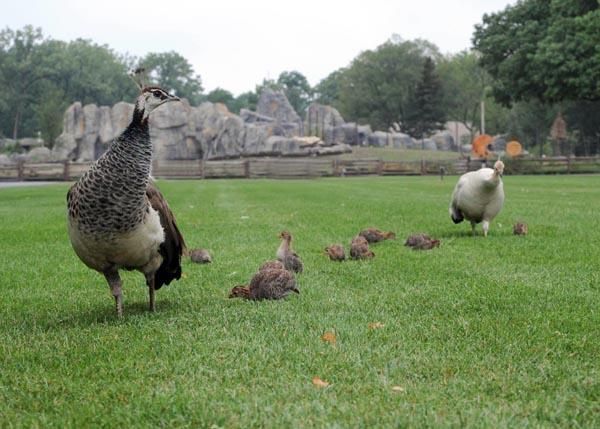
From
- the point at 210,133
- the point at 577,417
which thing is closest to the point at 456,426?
the point at 577,417

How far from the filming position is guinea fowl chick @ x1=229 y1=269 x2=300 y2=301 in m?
6.14

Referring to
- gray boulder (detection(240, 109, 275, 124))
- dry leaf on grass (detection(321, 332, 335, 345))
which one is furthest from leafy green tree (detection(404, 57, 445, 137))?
dry leaf on grass (detection(321, 332, 335, 345))

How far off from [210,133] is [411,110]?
1486 inches

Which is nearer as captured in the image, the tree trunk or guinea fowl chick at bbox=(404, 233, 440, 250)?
guinea fowl chick at bbox=(404, 233, 440, 250)

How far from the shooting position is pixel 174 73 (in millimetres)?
136625

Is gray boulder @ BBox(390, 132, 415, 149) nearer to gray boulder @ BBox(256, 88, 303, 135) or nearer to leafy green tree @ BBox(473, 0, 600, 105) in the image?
gray boulder @ BBox(256, 88, 303, 135)

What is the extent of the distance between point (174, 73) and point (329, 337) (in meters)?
137

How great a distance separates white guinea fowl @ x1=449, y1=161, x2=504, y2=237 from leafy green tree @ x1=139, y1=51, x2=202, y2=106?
4949 inches

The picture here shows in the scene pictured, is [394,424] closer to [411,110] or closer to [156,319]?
[156,319]

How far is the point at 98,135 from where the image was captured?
65.9 m

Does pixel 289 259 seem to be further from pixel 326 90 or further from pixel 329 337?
pixel 326 90

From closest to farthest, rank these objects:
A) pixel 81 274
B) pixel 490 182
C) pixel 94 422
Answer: pixel 94 422
pixel 81 274
pixel 490 182

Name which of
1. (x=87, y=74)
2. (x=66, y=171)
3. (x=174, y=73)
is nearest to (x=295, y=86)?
(x=174, y=73)

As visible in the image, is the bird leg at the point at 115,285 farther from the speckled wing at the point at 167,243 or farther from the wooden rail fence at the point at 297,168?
the wooden rail fence at the point at 297,168
